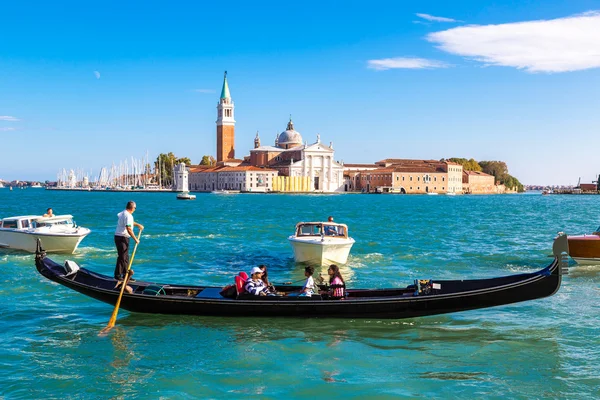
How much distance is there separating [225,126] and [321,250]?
122 m

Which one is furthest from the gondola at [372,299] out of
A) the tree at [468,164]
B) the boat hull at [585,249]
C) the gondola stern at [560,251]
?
the tree at [468,164]

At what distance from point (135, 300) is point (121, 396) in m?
2.86

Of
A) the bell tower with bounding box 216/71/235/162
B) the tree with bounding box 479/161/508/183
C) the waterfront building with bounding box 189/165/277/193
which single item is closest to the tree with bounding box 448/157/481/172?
the tree with bounding box 479/161/508/183

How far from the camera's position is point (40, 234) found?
17.8 metres

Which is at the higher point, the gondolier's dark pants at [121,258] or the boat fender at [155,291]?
the gondolier's dark pants at [121,258]

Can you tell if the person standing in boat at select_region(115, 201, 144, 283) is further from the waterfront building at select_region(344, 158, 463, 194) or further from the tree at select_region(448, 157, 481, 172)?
the tree at select_region(448, 157, 481, 172)

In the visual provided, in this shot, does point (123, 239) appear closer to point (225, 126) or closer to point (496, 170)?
point (225, 126)

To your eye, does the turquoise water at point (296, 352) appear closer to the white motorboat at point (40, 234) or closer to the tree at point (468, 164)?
the white motorboat at point (40, 234)

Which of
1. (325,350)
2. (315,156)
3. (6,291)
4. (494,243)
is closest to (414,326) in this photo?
(325,350)

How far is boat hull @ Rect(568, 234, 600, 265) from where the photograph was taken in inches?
633

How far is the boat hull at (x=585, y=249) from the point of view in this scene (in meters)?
16.1

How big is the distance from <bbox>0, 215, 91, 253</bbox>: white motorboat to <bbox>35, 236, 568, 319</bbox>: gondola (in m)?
8.30

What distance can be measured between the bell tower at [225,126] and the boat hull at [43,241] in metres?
118

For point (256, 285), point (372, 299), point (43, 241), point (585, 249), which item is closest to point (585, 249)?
point (585, 249)
